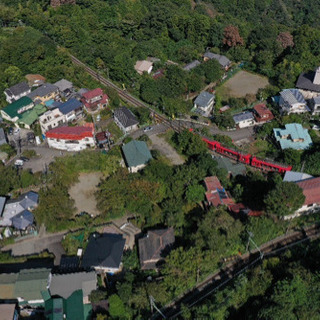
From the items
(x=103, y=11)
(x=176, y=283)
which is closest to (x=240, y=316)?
(x=176, y=283)

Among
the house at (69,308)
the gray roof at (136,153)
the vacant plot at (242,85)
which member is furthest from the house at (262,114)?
the house at (69,308)

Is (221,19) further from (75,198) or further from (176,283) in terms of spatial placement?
(176,283)

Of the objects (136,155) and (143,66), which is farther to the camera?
(143,66)

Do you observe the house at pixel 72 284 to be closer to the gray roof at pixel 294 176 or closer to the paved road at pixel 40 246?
the paved road at pixel 40 246

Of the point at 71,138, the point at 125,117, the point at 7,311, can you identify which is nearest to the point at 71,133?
the point at 71,138

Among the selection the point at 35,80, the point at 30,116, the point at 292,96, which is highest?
the point at 292,96

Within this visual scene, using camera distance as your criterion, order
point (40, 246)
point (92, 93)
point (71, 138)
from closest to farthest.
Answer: point (40, 246) → point (71, 138) → point (92, 93)

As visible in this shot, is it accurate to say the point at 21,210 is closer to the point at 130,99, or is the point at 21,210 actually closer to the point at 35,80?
the point at 130,99
